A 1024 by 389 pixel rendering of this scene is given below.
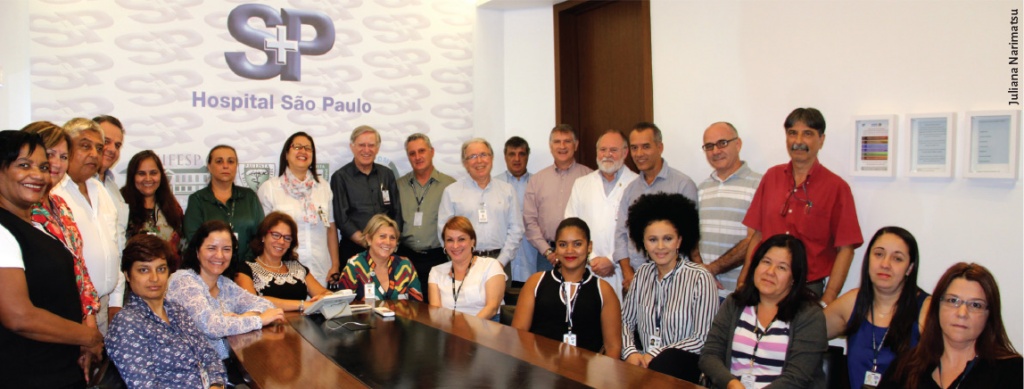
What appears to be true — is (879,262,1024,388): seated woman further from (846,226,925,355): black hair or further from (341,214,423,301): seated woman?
(341,214,423,301): seated woman

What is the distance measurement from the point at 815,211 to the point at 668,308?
1.01 meters

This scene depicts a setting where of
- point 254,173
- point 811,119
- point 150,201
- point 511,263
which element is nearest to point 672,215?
point 811,119

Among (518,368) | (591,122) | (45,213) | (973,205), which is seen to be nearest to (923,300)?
(973,205)

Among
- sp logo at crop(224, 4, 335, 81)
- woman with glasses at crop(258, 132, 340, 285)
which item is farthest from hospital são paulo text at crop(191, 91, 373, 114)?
woman with glasses at crop(258, 132, 340, 285)

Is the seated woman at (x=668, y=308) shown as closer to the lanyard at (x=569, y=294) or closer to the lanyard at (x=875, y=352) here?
the lanyard at (x=569, y=294)

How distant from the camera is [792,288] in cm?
288

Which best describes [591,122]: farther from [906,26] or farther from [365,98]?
[906,26]

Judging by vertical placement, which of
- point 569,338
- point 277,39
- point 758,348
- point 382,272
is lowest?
point 569,338

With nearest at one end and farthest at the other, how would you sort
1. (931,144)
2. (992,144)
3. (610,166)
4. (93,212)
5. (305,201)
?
1. (93,212)
2. (992,144)
3. (931,144)
4. (610,166)
5. (305,201)

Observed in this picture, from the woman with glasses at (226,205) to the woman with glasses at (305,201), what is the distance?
0.16m

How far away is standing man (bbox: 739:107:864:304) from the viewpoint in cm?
359

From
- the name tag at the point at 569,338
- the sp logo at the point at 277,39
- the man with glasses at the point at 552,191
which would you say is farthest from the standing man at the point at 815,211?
the sp logo at the point at 277,39

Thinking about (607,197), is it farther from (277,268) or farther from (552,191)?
(277,268)

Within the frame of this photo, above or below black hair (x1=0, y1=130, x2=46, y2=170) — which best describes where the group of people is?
below
